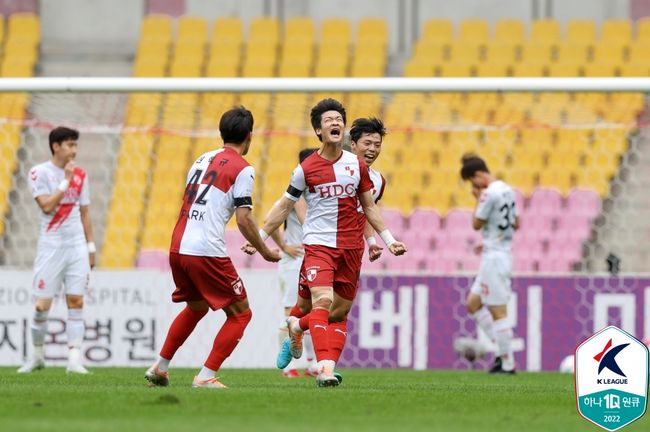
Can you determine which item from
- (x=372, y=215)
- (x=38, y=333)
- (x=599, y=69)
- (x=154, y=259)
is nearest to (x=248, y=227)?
(x=372, y=215)

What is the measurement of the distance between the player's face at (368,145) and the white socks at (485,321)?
3.30m

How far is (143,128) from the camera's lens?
13516mm

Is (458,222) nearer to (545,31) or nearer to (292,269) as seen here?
(292,269)

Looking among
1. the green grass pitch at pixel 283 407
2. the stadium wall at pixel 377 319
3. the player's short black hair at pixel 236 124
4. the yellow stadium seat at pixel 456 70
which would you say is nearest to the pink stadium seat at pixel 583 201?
the stadium wall at pixel 377 319

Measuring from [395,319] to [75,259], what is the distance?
10.8 ft

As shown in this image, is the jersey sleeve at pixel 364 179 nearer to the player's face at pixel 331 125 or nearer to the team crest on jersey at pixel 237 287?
the player's face at pixel 331 125

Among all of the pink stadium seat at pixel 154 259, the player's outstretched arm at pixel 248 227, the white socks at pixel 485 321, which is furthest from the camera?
the pink stadium seat at pixel 154 259

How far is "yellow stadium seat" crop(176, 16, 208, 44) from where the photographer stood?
20.2m

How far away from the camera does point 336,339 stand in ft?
26.9

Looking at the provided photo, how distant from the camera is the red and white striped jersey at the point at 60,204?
10609mm

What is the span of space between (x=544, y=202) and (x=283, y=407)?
8.52m

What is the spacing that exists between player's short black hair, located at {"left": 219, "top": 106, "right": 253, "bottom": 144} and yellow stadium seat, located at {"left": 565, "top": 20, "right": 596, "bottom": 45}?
1198 cm

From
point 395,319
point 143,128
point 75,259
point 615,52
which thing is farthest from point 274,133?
point 615,52

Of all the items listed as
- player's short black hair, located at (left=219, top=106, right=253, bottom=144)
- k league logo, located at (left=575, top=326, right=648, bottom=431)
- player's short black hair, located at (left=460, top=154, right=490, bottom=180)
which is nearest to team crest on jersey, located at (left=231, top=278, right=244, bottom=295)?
player's short black hair, located at (left=219, top=106, right=253, bottom=144)
